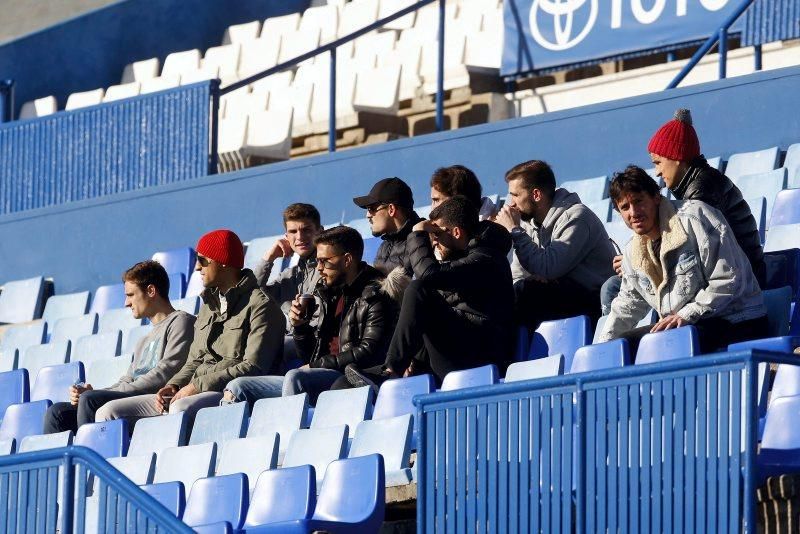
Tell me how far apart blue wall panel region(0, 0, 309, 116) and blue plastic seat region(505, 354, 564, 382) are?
9.32 m

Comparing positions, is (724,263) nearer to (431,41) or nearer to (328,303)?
(328,303)

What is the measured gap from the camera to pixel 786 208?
7.79 m

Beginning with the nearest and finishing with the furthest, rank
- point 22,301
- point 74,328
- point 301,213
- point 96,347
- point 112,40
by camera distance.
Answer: point 301,213 < point 96,347 < point 74,328 < point 22,301 < point 112,40

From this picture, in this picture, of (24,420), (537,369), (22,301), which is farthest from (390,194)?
(22,301)

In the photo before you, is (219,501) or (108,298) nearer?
(219,501)

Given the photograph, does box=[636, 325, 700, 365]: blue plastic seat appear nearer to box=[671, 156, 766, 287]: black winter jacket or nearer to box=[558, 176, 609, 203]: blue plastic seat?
box=[671, 156, 766, 287]: black winter jacket

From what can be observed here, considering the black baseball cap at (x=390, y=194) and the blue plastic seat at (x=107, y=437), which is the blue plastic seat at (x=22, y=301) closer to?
the blue plastic seat at (x=107, y=437)

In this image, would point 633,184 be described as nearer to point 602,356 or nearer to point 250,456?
point 602,356

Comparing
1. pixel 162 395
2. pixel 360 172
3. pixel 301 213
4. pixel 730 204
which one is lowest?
pixel 162 395

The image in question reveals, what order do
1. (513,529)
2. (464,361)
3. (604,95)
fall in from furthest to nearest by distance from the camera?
(604,95) < (464,361) < (513,529)

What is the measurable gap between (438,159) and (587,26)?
1178 mm

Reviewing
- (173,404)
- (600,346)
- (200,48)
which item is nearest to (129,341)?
(173,404)

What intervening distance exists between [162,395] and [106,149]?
4360 millimetres

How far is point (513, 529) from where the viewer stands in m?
5.72
